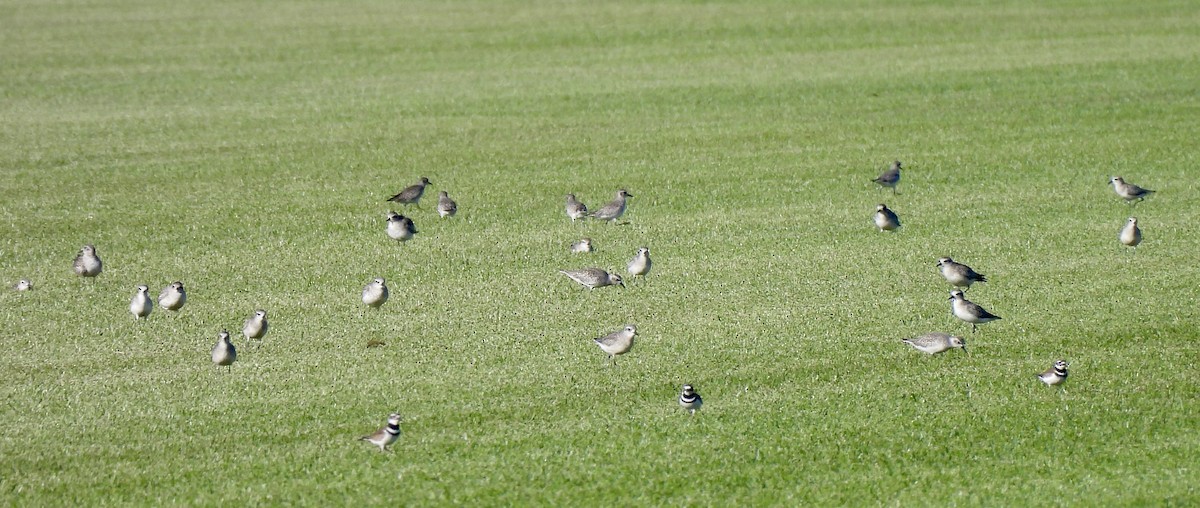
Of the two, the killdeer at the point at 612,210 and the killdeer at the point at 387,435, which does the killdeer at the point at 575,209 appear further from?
the killdeer at the point at 387,435

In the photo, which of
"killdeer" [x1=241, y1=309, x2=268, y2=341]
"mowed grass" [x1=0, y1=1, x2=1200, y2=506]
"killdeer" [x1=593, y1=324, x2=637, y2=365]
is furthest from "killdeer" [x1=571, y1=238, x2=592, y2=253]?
"killdeer" [x1=241, y1=309, x2=268, y2=341]

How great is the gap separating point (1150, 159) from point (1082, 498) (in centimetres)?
1348

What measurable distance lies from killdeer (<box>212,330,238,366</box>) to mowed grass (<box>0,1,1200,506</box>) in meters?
0.19

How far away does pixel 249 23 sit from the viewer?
36562mm

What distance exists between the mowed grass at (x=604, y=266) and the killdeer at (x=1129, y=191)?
0.35 m

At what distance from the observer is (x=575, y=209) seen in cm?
1914

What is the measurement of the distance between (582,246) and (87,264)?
22.6 feet

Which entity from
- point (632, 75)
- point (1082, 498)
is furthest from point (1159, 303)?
point (632, 75)

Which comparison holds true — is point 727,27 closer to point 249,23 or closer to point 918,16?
point 918,16

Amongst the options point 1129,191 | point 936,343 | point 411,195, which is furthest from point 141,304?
point 1129,191

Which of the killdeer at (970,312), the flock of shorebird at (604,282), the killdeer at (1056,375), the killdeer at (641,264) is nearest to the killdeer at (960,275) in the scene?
the flock of shorebird at (604,282)

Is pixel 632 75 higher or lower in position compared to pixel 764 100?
higher

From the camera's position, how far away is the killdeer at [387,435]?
11.8 metres

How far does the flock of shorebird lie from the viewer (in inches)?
519
